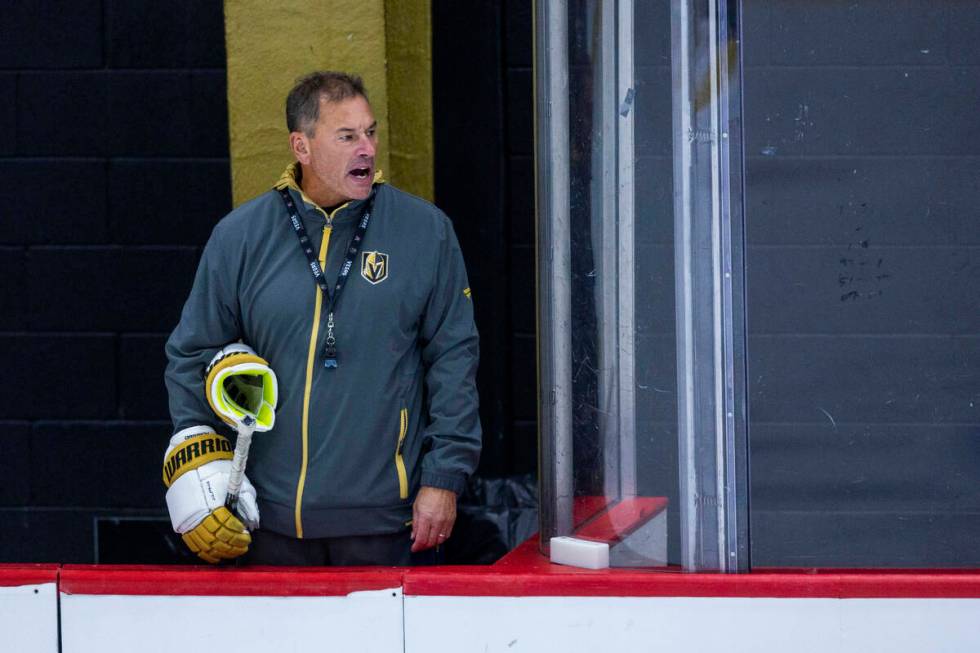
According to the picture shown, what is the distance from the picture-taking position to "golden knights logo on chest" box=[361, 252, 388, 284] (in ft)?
8.77

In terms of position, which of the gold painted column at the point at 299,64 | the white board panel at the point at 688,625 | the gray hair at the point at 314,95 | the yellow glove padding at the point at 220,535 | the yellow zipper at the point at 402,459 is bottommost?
the white board panel at the point at 688,625

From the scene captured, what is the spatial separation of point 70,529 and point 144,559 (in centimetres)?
26

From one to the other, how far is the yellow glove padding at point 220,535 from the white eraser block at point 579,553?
58 cm

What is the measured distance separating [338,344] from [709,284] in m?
0.70

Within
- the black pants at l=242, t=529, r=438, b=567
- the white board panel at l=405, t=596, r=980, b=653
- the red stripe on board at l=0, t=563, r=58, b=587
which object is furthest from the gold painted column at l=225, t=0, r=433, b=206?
the white board panel at l=405, t=596, r=980, b=653

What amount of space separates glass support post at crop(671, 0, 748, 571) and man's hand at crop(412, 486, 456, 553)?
449mm

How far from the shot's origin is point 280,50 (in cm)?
356

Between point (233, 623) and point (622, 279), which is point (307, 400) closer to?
point (233, 623)

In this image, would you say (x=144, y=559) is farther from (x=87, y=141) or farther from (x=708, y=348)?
(x=708, y=348)

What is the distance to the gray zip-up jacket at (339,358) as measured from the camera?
2652 mm

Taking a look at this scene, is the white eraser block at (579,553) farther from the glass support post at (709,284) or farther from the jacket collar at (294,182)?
the jacket collar at (294,182)

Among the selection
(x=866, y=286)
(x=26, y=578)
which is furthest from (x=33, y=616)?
(x=866, y=286)

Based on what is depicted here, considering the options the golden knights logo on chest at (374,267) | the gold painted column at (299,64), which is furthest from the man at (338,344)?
the gold painted column at (299,64)

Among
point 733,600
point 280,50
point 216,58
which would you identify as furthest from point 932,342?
point 216,58
